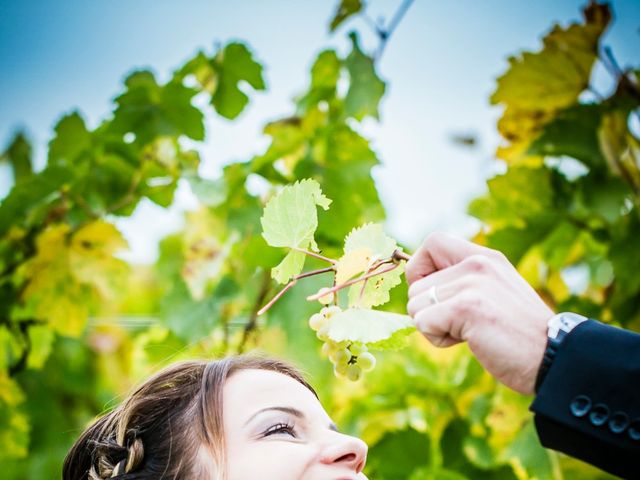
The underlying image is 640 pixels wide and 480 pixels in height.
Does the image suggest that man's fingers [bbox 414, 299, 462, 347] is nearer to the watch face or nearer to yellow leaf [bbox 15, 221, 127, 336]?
the watch face

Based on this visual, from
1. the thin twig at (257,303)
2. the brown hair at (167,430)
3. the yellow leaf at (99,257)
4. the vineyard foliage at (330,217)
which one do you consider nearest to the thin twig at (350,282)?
the brown hair at (167,430)

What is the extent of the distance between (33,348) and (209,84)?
92cm

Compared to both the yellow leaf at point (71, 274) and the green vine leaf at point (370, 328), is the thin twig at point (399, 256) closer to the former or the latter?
the green vine leaf at point (370, 328)

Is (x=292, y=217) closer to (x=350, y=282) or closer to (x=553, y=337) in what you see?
(x=350, y=282)

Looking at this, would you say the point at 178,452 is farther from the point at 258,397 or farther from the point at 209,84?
the point at 209,84

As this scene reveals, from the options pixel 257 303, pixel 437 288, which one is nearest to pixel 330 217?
pixel 257 303

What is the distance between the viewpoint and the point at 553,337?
75 centimetres

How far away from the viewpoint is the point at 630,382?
2.34 feet

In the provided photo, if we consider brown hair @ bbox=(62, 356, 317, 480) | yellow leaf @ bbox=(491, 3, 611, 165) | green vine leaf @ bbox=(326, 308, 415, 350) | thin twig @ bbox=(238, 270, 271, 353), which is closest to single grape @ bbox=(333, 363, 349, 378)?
green vine leaf @ bbox=(326, 308, 415, 350)

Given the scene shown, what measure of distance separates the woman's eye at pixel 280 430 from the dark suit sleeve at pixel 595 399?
54 centimetres

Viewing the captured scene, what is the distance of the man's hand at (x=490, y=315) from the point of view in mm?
745

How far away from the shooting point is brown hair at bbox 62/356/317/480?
1228 mm

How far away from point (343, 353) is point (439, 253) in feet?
0.73

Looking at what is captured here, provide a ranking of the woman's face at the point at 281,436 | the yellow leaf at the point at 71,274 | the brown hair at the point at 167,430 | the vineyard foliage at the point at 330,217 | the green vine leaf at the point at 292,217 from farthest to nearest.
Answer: the yellow leaf at the point at 71,274 → the vineyard foliage at the point at 330,217 → the brown hair at the point at 167,430 → the woman's face at the point at 281,436 → the green vine leaf at the point at 292,217
